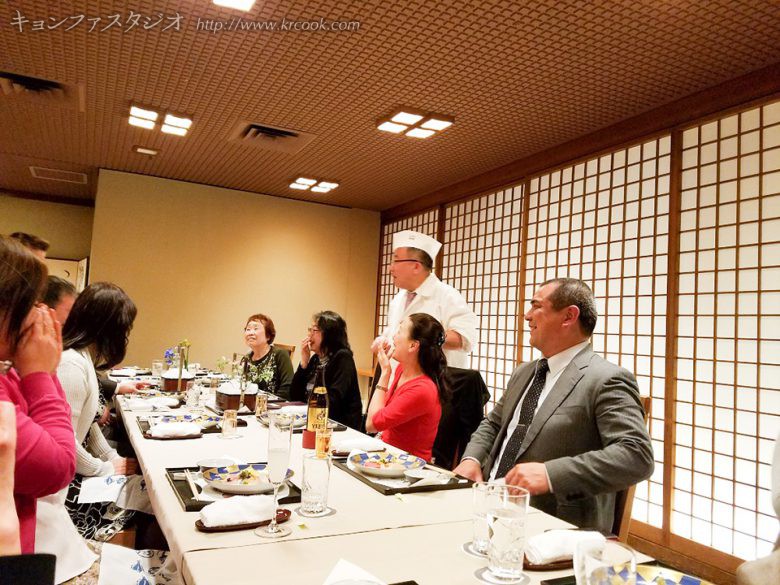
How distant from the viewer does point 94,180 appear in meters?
Result: 5.84

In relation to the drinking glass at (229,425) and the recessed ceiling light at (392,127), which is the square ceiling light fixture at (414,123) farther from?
the drinking glass at (229,425)

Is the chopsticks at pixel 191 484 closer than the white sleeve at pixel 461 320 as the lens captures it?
Yes

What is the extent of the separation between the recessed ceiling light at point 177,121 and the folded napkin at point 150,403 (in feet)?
6.75

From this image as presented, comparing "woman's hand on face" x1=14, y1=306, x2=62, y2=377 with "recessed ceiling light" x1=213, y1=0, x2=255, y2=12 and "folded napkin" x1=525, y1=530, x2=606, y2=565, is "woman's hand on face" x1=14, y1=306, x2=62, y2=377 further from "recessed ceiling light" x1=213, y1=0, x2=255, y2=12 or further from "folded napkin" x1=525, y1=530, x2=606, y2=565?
"recessed ceiling light" x1=213, y1=0, x2=255, y2=12

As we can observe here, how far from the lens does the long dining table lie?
0.95m

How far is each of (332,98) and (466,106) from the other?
84cm

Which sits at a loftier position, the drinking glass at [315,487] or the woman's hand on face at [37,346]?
the woman's hand on face at [37,346]

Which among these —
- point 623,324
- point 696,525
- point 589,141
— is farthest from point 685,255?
point 696,525

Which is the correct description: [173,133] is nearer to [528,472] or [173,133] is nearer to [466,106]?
[466,106]

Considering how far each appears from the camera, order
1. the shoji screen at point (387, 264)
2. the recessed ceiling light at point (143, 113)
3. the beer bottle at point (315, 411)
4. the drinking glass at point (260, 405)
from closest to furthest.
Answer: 1. the beer bottle at point (315, 411)
2. the drinking glass at point (260, 405)
3. the recessed ceiling light at point (143, 113)
4. the shoji screen at point (387, 264)

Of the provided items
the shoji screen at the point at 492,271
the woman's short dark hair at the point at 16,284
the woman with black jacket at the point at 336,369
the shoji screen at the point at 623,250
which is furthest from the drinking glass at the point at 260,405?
the shoji screen at the point at 492,271

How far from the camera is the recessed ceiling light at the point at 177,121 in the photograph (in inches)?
155

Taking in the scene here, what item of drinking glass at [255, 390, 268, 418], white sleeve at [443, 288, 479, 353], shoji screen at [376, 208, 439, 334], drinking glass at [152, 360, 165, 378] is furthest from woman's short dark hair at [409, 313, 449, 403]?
shoji screen at [376, 208, 439, 334]

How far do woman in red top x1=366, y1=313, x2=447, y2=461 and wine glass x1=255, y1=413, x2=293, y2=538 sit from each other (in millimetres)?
1021
